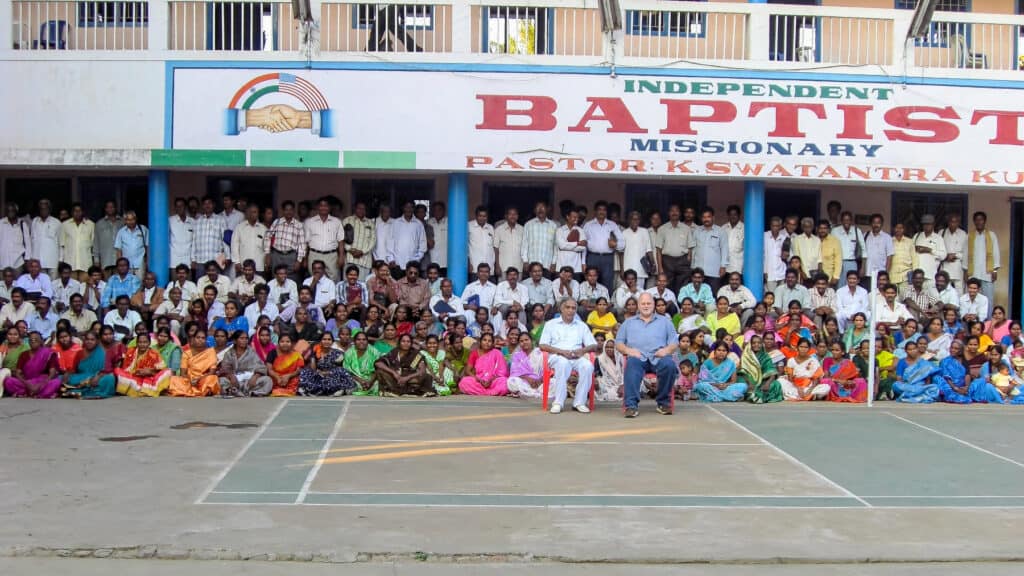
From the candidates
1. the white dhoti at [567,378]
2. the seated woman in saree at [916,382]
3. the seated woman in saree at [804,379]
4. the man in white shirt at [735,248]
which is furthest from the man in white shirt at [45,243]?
the seated woman in saree at [916,382]

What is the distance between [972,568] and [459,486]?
3892mm

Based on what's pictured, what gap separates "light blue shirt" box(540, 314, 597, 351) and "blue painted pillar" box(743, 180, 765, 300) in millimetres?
4032

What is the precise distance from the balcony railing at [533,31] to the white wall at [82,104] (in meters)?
0.49

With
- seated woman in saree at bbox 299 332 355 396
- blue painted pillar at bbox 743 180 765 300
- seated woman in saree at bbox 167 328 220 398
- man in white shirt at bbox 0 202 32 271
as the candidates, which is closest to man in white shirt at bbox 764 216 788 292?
blue painted pillar at bbox 743 180 765 300

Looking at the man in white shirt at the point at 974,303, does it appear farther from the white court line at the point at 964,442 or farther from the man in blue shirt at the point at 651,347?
the man in blue shirt at the point at 651,347

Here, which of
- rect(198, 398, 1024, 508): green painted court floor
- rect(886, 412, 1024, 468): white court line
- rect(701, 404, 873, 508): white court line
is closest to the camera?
rect(198, 398, 1024, 508): green painted court floor

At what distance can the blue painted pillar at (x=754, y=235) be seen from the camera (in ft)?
56.9

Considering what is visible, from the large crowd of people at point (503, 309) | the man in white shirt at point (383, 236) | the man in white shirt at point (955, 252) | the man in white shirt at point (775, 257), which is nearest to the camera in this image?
the large crowd of people at point (503, 309)

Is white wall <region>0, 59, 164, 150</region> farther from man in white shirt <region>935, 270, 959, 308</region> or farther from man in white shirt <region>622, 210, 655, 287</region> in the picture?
man in white shirt <region>935, 270, 959, 308</region>

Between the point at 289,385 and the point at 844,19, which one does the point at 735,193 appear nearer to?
the point at 844,19

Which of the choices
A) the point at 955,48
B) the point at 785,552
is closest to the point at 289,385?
the point at 785,552

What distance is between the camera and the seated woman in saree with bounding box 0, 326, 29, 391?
14664 millimetres

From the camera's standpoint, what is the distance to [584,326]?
46.7 feet

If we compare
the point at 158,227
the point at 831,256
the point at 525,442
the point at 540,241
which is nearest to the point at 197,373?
the point at 158,227
